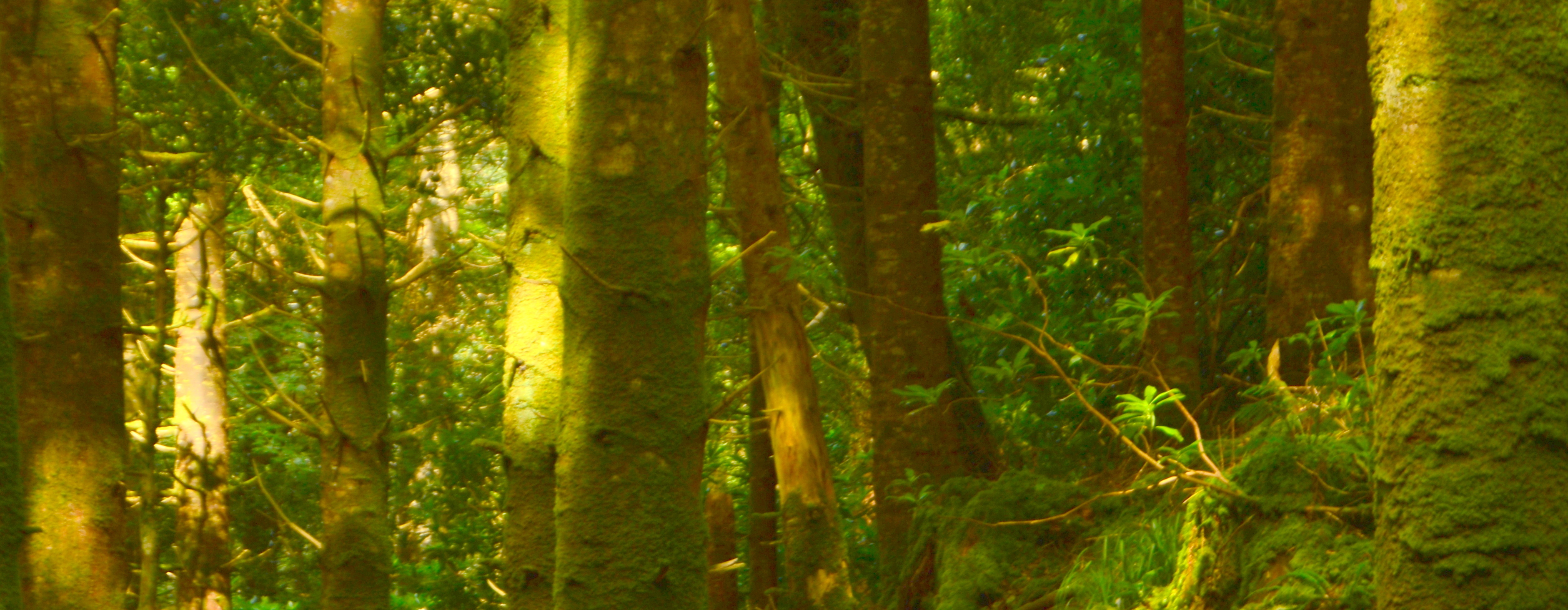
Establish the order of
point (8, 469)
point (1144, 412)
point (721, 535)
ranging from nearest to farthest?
point (8, 469) → point (1144, 412) → point (721, 535)

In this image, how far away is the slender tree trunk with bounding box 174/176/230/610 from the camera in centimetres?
1348

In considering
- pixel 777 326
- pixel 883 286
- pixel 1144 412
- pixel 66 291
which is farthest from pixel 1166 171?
pixel 66 291

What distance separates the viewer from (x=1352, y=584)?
157 inches

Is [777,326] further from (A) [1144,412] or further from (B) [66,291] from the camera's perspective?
(B) [66,291]

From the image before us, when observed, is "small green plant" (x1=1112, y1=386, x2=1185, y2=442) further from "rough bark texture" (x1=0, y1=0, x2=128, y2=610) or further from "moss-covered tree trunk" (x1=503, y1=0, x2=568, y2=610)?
"rough bark texture" (x1=0, y1=0, x2=128, y2=610)

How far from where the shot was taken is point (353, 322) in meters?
7.98

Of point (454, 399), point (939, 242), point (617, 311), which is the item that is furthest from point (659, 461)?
point (454, 399)

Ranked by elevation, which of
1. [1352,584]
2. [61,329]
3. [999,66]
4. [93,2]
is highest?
[999,66]

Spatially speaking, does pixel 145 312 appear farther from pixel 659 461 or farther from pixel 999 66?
pixel 659 461

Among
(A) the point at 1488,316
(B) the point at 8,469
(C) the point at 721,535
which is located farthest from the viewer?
(C) the point at 721,535

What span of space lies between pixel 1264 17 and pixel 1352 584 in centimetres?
580

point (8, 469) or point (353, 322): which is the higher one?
point (353, 322)

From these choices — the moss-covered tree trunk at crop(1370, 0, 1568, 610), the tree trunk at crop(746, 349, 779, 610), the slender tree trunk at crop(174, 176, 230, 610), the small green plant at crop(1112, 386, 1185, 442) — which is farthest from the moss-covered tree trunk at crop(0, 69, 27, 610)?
the slender tree trunk at crop(174, 176, 230, 610)

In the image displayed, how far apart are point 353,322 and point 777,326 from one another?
2.81 metres
